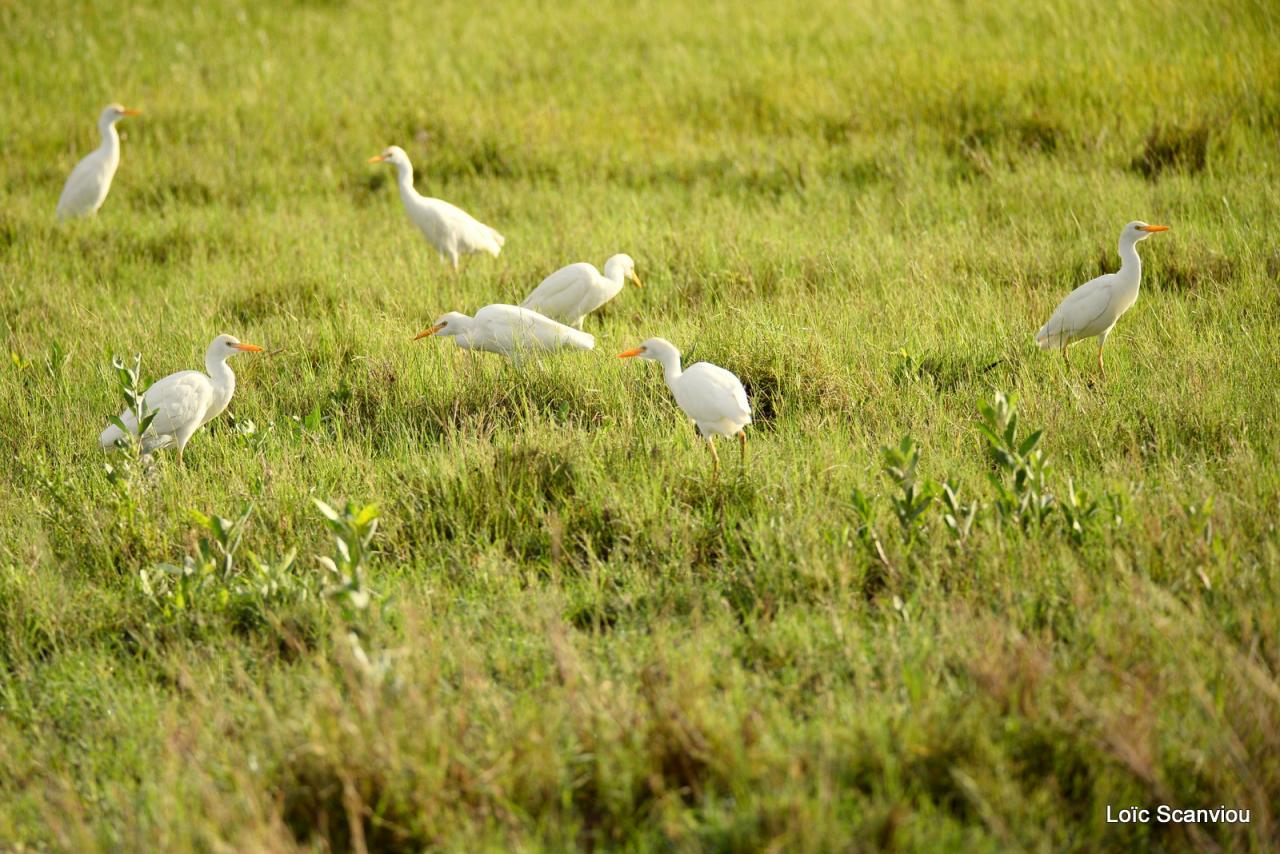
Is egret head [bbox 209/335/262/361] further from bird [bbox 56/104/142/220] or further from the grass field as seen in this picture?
bird [bbox 56/104/142/220]

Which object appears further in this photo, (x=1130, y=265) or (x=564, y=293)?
(x=564, y=293)

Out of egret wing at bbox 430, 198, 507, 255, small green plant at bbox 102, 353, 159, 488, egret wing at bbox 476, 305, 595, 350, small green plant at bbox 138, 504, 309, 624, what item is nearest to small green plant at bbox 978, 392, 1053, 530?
small green plant at bbox 138, 504, 309, 624

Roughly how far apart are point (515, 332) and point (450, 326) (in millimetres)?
422

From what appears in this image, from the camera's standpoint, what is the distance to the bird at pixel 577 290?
6.08 m

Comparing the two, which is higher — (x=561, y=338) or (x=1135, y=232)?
(x=1135, y=232)

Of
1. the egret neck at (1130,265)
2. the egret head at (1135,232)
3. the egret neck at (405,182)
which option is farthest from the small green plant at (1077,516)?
Result: the egret neck at (405,182)

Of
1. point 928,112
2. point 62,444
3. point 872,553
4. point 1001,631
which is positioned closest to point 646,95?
point 928,112

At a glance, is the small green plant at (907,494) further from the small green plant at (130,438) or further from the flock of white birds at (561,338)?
the small green plant at (130,438)

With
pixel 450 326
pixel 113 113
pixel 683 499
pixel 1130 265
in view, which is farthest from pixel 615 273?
pixel 113 113

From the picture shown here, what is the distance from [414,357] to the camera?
575cm

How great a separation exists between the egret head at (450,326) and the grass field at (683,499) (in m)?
0.13

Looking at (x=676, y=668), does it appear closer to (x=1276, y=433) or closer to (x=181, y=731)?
(x=181, y=731)

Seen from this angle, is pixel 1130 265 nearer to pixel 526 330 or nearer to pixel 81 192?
pixel 526 330

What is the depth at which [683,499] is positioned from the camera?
13.9ft
